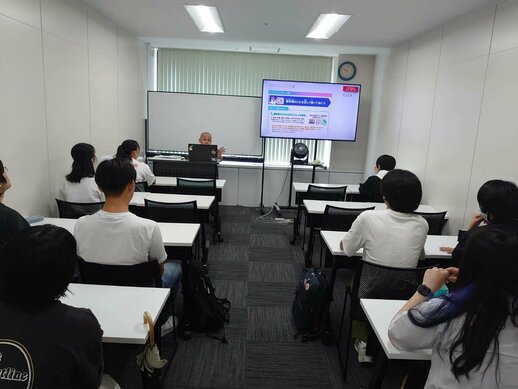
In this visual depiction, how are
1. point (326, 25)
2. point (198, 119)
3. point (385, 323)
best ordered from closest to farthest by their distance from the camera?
point (385, 323), point (326, 25), point (198, 119)

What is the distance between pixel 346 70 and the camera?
647 cm

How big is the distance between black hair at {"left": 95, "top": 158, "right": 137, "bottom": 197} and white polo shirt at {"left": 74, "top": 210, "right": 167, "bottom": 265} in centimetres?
12

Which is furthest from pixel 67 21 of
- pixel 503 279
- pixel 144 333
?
pixel 503 279

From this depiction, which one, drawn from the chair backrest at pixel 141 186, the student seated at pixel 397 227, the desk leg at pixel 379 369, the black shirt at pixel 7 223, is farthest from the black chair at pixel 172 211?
the desk leg at pixel 379 369

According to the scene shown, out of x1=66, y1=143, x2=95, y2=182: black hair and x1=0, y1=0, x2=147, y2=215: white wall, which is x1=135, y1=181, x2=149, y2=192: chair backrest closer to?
x1=0, y1=0, x2=147, y2=215: white wall

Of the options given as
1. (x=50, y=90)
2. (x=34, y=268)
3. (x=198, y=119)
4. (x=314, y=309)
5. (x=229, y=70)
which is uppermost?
(x=229, y=70)

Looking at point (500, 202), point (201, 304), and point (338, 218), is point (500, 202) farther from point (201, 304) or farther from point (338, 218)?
point (201, 304)

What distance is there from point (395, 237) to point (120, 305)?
154 centimetres

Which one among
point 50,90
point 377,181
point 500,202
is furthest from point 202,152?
point 500,202

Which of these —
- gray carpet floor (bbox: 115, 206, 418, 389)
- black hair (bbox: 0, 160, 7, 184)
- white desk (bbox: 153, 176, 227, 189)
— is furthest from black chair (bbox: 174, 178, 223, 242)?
black hair (bbox: 0, 160, 7, 184)

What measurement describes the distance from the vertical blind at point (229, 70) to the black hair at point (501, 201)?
482 cm

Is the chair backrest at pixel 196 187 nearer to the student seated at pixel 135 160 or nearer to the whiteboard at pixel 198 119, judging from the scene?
the student seated at pixel 135 160

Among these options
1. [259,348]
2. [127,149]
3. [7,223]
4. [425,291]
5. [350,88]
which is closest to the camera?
[425,291]

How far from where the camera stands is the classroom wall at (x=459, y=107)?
3.14 m
